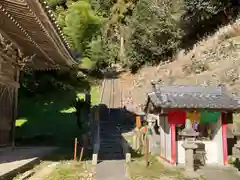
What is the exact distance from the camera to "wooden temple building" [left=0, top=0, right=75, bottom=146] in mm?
7777

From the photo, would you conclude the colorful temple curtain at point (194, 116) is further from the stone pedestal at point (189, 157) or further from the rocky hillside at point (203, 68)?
the rocky hillside at point (203, 68)

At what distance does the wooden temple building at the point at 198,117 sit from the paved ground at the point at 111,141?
1999 millimetres

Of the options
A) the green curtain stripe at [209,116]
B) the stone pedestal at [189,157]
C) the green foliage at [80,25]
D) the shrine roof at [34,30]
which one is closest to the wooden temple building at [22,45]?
the shrine roof at [34,30]

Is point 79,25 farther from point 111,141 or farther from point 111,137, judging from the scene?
point 111,141

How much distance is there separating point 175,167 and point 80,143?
606 centimetres

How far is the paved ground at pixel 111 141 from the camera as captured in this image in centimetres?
888

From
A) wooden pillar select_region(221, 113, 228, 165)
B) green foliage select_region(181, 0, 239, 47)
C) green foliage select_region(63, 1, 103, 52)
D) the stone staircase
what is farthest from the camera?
green foliage select_region(63, 1, 103, 52)

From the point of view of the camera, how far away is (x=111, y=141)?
607 inches

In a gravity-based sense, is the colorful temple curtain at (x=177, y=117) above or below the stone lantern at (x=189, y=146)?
above

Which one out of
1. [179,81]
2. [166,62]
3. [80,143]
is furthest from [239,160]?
[166,62]

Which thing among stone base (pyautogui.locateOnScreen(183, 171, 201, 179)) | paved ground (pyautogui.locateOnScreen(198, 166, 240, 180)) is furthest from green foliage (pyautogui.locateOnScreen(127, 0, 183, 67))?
stone base (pyautogui.locateOnScreen(183, 171, 201, 179))

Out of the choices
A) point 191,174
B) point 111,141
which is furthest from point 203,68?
point 191,174

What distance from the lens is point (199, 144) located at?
1088 centimetres

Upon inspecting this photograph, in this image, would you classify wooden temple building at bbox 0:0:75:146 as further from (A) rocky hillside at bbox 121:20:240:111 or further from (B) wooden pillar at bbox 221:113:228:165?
(A) rocky hillside at bbox 121:20:240:111
